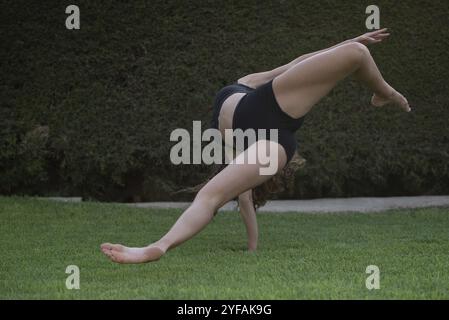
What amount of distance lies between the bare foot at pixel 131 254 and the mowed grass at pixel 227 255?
18 centimetres

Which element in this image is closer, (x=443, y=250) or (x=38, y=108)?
(x=443, y=250)

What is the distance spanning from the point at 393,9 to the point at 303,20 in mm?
959

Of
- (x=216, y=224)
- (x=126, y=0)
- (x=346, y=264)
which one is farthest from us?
(x=126, y=0)

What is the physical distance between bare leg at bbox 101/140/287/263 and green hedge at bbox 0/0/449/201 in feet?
14.2

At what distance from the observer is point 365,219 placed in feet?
24.7

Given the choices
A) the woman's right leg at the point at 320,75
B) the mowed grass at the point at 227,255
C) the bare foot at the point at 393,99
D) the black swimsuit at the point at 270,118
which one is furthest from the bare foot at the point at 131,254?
the bare foot at the point at 393,99

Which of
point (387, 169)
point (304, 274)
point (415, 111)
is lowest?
point (304, 274)

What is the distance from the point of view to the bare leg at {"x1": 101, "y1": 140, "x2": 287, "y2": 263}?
12.5ft

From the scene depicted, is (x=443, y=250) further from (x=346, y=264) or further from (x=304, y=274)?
(x=304, y=274)

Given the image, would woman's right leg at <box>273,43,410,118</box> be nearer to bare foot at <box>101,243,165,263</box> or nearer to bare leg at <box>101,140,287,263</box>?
bare leg at <box>101,140,287,263</box>

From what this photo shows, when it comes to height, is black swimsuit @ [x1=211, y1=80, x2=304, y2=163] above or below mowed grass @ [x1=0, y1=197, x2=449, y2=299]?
above

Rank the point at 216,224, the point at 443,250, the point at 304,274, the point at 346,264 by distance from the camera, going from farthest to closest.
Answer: the point at 216,224, the point at 443,250, the point at 346,264, the point at 304,274

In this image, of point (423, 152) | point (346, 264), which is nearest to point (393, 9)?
point (423, 152)

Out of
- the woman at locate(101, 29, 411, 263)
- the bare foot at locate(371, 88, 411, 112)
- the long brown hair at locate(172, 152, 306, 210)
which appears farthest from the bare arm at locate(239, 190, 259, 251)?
the bare foot at locate(371, 88, 411, 112)
